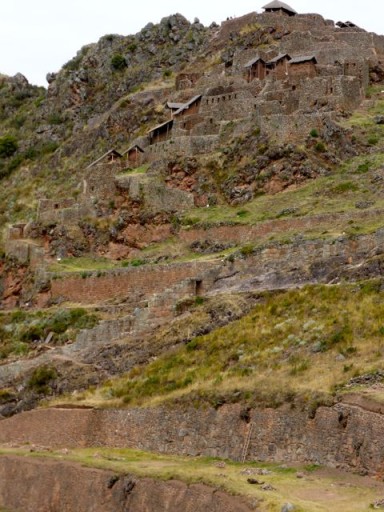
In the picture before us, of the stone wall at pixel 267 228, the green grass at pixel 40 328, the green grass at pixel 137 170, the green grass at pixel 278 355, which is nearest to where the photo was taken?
the green grass at pixel 278 355

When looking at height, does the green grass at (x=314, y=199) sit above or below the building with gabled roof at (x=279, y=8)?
below

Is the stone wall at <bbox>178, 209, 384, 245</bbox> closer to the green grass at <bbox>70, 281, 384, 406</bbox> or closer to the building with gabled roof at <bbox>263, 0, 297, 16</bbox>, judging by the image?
the green grass at <bbox>70, 281, 384, 406</bbox>

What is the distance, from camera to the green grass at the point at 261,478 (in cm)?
2361

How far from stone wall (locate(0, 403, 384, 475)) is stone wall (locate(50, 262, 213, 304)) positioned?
30.1ft

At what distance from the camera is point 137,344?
4041 cm

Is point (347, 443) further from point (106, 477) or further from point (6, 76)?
point (6, 76)

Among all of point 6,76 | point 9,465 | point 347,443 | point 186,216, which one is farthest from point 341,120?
point 6,76

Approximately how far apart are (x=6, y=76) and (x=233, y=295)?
63263 millimetres

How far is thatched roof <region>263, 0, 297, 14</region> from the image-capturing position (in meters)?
69.5

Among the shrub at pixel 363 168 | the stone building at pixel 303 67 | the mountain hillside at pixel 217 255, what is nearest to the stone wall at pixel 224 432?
the mountain hillside at pixel 217 255

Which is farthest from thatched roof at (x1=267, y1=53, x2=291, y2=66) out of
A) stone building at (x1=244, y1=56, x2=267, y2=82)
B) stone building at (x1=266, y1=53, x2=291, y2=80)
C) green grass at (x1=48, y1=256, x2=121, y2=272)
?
green grass at (x1=48, y1=256, x2=121, y2=272)

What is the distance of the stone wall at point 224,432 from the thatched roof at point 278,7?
37.6 meters

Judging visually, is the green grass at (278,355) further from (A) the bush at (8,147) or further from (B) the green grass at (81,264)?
(A) the bush at (8,147)

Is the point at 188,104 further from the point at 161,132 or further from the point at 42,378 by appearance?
the point at 42,378
